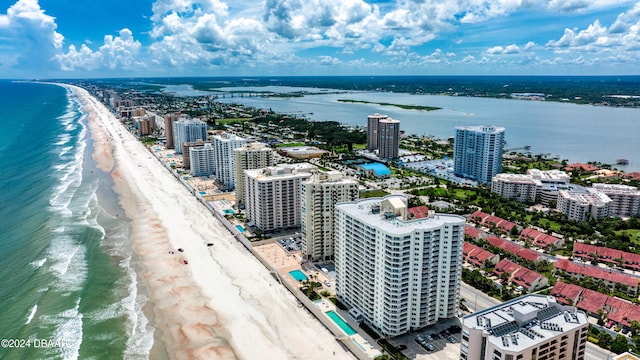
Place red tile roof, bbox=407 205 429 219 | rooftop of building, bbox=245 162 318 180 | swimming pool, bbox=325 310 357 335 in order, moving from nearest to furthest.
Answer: swimming pool, bbox=325 310 357 335, red tile roof, bbox=407 205 429 219, rooftop of building, bbox=245 162 318 180

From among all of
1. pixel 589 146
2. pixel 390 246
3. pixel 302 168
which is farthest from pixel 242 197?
pixel 589 146

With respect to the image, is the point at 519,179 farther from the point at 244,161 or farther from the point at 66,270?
the point at 66,270

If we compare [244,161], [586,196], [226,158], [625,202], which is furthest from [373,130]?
[625,202]

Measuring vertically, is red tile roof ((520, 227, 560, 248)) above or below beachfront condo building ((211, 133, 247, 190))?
below

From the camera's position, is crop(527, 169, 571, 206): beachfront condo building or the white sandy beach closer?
the white sandy beach

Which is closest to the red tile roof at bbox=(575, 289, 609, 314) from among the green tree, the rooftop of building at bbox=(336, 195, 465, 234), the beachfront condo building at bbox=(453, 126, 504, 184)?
the green tree

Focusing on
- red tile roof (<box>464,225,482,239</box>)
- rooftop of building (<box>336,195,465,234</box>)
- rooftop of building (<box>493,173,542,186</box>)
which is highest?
rooftop of building (<box>336,195,465,234</box>)

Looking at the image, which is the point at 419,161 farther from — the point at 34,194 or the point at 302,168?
the point at 34,194

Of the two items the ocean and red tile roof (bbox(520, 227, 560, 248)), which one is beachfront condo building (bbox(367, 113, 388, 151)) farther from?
the ocean
